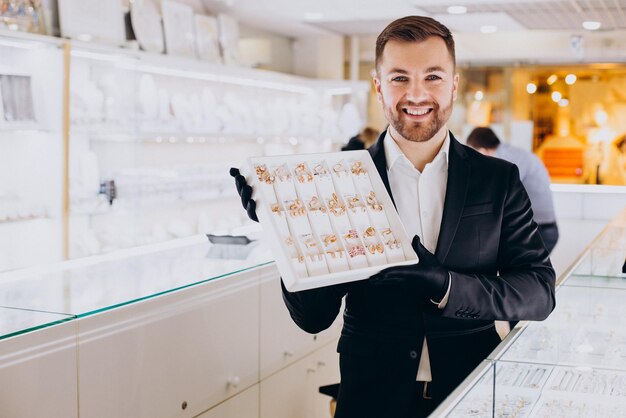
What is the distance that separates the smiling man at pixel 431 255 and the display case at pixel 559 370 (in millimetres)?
111

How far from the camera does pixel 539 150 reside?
1081 centimetres

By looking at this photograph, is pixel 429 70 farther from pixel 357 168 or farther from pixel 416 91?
pixel 357 168

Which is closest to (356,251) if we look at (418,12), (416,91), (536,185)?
(416,91)

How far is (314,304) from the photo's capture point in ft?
5.59

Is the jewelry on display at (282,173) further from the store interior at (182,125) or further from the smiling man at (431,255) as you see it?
the store interior at (182,125)

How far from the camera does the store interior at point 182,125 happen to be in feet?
9.72

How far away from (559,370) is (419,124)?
0.66m

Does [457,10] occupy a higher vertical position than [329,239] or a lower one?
higher

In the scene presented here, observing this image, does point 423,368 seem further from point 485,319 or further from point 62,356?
point 62,356

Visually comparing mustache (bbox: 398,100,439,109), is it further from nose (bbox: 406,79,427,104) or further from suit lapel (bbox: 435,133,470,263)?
suit lapel (bbox: 435,133,470,263)

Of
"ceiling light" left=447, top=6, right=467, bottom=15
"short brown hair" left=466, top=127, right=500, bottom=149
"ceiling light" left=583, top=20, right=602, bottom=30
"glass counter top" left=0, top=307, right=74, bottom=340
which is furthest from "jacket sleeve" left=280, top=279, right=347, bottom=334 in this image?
"ceiling light" left=583, top=20, right=602, bottom=30

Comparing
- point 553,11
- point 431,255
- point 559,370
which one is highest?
point 553,11

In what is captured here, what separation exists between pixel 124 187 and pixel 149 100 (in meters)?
0.63

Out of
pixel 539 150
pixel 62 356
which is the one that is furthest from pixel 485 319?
pixel 539 150
